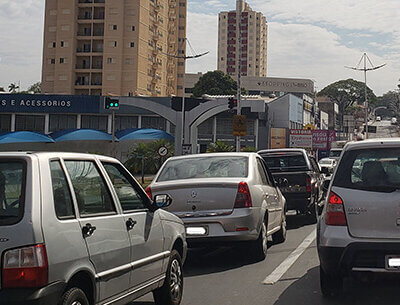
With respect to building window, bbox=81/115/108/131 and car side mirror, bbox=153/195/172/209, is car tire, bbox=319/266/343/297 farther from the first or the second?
building window, bbox=81/115/108/131

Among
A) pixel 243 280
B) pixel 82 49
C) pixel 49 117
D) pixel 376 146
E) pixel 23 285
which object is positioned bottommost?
pixel 243 280

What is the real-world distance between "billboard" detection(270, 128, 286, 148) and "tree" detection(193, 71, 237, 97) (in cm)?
3643

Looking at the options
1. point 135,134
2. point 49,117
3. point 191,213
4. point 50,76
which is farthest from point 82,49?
point 191,213

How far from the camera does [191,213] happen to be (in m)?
8.62

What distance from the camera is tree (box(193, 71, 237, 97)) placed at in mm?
102312

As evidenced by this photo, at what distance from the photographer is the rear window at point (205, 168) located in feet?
30.1

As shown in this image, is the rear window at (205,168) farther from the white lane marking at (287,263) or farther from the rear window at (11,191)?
→ the rear window at (11,191)

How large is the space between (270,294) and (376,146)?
2129mm

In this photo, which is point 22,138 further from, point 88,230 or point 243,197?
point 88,230

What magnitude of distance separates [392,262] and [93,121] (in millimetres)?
58411

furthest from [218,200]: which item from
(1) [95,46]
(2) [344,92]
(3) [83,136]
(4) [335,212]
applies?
(2) [344,92]

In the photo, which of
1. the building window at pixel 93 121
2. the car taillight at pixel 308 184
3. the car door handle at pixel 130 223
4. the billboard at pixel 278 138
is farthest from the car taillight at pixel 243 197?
the billboard at pixel 278 138

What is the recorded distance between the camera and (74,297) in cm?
405

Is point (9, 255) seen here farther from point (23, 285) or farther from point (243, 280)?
point (243, 280)
